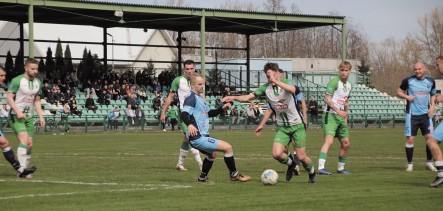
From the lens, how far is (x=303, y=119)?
1489 centimetres

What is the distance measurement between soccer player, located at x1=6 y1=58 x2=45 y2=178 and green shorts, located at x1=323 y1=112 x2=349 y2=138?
5722mm

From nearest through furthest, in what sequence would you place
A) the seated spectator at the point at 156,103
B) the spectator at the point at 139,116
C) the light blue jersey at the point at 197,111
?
the light blue jersey at the point at 197,111, the spectator at the point at 139,116, the seated spectator at the point at 156,103

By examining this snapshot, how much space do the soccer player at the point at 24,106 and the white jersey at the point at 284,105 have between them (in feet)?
14.9

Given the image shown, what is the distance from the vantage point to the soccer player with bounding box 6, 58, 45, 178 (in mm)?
15594

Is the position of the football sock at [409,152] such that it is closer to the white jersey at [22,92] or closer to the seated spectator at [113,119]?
the white jersey at [22,92]

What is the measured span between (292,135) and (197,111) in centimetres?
183

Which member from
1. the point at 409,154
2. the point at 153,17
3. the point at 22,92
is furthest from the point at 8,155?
the point at 153,17

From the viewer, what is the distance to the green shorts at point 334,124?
1677cm

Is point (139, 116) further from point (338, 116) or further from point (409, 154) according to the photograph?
point (338, 116)

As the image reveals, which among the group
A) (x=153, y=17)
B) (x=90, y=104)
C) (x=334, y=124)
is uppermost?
(x=153, y=17)

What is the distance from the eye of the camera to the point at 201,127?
14.3m

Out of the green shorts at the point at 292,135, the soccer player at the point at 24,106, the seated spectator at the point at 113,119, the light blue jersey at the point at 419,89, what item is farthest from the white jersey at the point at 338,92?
the seated spectator at the point at 113,119

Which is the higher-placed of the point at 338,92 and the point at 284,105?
the point at 338,92

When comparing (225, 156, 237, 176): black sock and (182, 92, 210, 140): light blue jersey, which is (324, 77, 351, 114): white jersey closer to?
(225, 156, 237, 176): black sock
